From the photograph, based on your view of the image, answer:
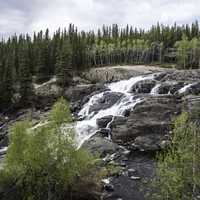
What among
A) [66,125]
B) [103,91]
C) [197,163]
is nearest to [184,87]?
[103,91]

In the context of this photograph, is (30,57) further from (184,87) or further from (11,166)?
(11,166)

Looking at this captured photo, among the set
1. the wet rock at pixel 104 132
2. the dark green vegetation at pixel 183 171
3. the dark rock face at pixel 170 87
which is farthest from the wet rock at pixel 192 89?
the dark green vegetation at pixel 183 171

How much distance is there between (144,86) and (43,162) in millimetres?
54916

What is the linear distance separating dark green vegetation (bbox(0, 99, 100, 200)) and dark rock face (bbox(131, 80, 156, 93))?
5149 cm

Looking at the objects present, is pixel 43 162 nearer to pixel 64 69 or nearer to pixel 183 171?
pixel 183 171

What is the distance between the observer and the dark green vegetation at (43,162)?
30844mm

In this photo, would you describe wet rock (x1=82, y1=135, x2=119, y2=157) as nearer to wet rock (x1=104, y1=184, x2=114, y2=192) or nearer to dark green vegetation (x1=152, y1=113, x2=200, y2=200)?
wet rock (x1=104, y1=184, x2=114, y2=192)

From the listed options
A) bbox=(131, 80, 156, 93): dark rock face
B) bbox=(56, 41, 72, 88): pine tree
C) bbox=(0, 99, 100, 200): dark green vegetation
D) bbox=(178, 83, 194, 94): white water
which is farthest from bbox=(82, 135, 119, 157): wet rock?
bbox=(56, 41, 72, 88): pine tree

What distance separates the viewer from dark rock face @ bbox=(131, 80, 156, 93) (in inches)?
3242

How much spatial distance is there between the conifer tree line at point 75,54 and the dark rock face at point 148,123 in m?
35.4

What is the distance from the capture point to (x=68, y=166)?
31.0m

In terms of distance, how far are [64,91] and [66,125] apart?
63.4 meters

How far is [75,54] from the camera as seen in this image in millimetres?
120750

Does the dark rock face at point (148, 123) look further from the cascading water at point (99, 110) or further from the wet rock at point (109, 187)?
the wet rock at point (109, 187)
